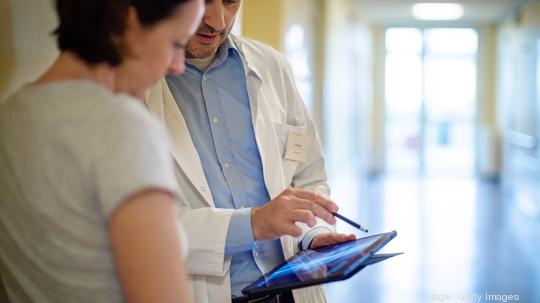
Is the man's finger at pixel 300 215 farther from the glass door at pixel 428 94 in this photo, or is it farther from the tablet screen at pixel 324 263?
the glass door at pixel 428 94

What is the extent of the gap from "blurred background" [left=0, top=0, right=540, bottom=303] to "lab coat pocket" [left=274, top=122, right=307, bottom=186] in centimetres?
60

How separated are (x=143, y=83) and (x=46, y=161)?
0.54 feet

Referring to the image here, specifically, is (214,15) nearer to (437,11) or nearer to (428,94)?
(437,11)

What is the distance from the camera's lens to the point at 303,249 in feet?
4.98

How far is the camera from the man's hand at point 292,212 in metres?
1.22

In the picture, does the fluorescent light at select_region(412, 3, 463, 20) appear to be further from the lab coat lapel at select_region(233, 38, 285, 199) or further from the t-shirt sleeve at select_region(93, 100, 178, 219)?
the t-shirt sleeve at select_region(93, 100, 178, 219)

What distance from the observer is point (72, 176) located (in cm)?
74

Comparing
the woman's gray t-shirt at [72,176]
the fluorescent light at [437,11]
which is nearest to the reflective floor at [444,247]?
the fluorescent light at [437,11]

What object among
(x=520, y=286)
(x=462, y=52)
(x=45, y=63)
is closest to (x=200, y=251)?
(x=45, y=63)

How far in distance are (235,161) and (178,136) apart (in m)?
0.16

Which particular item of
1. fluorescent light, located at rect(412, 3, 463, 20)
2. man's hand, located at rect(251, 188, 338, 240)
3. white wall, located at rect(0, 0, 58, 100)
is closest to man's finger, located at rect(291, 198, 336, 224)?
man's hand, located at rect(251, 188, 338, 240)

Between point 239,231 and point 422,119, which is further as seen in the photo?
point 422,119

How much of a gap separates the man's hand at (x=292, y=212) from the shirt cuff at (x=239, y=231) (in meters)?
0.03

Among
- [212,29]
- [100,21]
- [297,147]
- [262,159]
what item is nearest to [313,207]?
[262,159]
